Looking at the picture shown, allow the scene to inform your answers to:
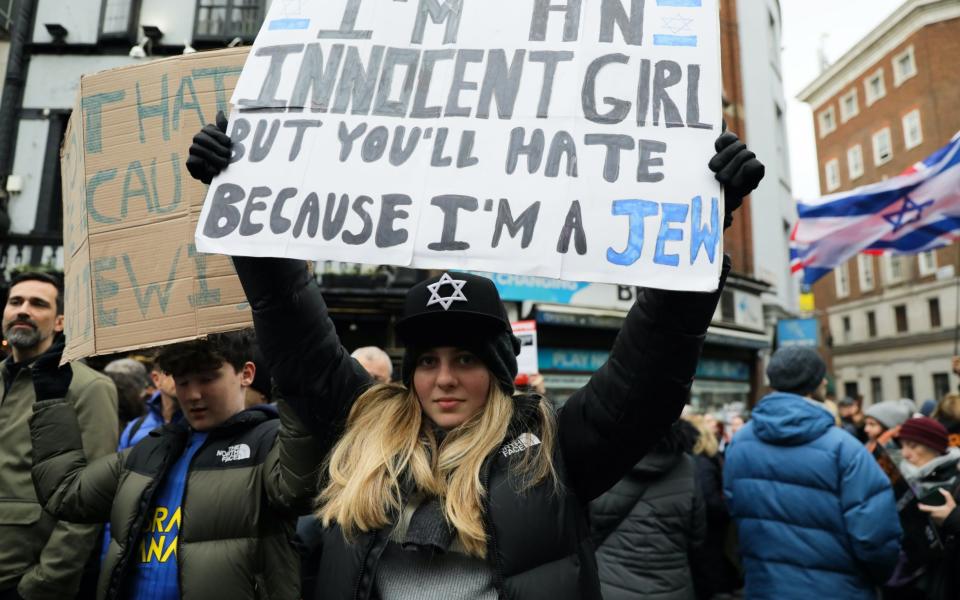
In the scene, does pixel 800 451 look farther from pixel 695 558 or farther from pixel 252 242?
pixel 252 242

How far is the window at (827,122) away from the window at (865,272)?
8.36 m

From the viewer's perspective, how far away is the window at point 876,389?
116 ft

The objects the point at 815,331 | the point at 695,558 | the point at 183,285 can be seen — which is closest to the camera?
the point at 183,285

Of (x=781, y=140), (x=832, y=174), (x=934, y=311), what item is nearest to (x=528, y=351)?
(x=781, y=140)

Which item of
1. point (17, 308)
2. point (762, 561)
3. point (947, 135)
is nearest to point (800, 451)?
point (762, 561)

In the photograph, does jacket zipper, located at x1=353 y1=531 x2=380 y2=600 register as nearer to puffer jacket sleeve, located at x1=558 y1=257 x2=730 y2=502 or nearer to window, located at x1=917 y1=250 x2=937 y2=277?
puffer jacket sleeve, located at x1=558 y1=257 x2=730 y2=502

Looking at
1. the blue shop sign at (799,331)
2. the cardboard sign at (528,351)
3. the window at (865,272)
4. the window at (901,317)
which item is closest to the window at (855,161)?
the window at (865,272)

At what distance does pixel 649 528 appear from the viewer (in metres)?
3.42

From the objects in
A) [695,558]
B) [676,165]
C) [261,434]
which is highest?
[676,165]

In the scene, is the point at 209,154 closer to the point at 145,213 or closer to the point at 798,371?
the point at 145,213

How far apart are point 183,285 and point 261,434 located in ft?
2.08

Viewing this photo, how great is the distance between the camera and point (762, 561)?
10.5ft

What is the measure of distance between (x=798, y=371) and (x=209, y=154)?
2870 millimetres

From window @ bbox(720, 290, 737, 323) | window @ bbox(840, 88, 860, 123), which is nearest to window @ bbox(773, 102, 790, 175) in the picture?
window @ bbox(720, 290, 737, 323)
